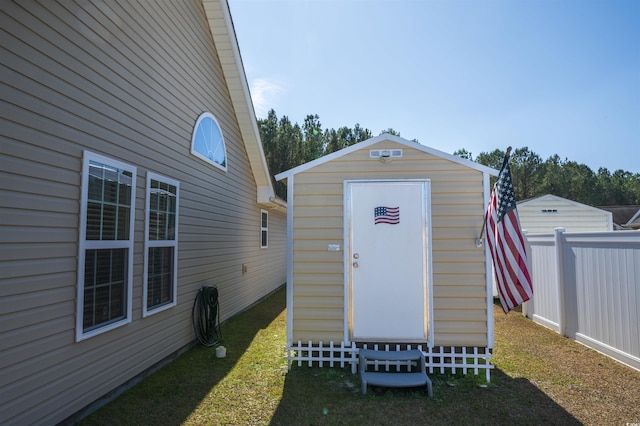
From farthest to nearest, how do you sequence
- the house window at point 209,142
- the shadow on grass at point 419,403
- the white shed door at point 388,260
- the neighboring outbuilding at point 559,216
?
the neighboring outbuilding at point 559,216 < the house window at point 209,142 < the white shed door at point 388,260 < the shadow on grass at point 419,403

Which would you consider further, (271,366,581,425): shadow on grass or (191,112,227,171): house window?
(191,112,227,171): house window

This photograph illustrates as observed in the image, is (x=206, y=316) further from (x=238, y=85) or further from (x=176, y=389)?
(x=238, y=85)

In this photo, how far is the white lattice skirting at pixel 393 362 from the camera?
3.79 metres

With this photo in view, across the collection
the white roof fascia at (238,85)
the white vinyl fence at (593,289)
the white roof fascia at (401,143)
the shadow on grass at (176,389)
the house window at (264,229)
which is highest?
the white roof fascia at (238,85)

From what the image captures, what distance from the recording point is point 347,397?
130 inches

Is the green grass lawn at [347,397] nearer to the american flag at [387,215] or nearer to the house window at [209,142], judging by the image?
the american flag at [387,215]

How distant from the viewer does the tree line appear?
1923 cm

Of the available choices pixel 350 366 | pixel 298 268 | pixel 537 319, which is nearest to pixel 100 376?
pixel 298 268

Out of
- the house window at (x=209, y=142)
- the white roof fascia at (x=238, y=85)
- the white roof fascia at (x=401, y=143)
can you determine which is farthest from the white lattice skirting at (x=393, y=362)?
the white roof fascia at (x=238, y=85)

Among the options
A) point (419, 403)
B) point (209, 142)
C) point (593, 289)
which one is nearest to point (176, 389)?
point (419, 403)

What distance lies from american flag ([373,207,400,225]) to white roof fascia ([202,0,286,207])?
417 cm

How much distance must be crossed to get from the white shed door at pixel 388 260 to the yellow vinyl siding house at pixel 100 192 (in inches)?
91.2

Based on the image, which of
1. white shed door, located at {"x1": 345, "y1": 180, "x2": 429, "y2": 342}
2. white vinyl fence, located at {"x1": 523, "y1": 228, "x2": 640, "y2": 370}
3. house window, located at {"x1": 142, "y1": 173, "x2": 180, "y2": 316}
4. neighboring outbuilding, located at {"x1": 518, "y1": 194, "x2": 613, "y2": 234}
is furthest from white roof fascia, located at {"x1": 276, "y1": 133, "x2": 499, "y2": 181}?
neighboring outbuilding, located at {"x1": 518, "y1": 194, "x2": 613, "y2": 234}

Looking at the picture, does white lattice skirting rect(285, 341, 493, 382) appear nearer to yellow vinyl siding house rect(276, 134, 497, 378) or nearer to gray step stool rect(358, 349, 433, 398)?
yellow vinyl siding house rect(276, 134, 497, 378)
